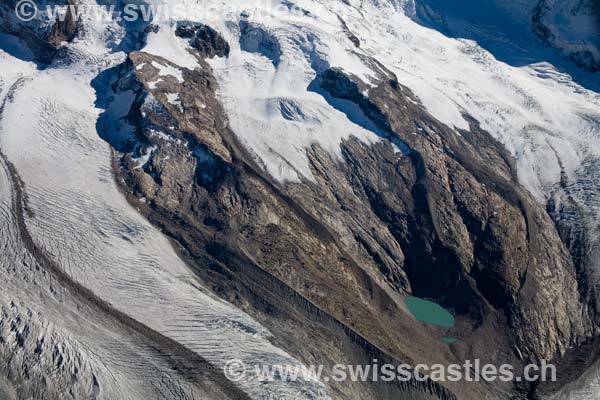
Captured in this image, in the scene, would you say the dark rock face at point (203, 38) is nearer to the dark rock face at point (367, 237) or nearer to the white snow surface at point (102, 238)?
the dark rock face at point (367, 237)

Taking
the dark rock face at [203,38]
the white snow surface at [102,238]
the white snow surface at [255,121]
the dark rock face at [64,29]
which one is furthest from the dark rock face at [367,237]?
the dark rock face at [64,29]

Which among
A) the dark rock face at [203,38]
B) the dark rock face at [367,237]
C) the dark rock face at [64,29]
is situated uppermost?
the dark rock face at [203,38]

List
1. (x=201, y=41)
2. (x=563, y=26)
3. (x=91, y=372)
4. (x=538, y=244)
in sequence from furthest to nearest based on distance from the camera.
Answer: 1. (x=563, y=26)
2. (x=201, y=41)
3. (x=538, y=244)
4. (x=91, y=372)

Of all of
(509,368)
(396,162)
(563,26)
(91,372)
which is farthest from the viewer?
(563,26)

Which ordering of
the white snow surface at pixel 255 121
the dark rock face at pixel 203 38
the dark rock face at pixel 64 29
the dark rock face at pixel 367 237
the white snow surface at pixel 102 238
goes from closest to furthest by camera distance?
the white snow surface at pixel 102 238 → the white snow surface at pixel 255 121 → the dark rock face at pixel 367 237 → the dark rock face at pixel 64 29 → the dark rock face at pixel 203 38

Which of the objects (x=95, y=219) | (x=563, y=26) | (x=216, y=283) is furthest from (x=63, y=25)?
(x=563, y=26)

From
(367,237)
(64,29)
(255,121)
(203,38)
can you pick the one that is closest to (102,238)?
(255,121)

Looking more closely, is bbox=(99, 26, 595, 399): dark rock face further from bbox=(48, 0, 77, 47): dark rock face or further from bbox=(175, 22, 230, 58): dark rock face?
bbox=(48, 0, 77, 47): dark rock face

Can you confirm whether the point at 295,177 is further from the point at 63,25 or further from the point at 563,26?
the point at 563,26

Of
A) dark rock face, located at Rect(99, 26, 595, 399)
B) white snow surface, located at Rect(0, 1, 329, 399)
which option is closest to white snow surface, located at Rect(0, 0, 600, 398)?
white snow surface, located at Rect(0, 1, 329, 399)
